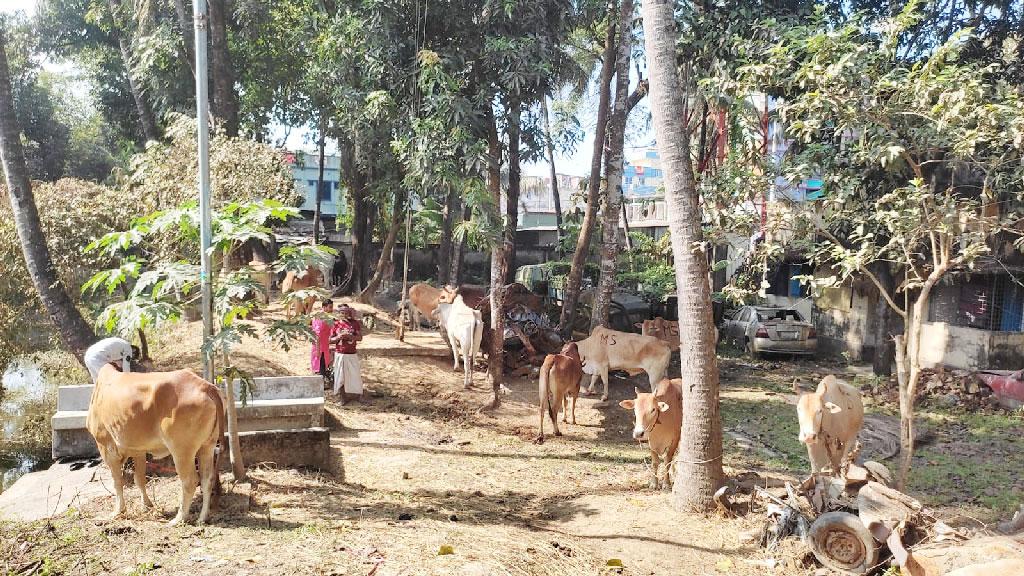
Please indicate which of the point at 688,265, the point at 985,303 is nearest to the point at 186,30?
the point at 688,265

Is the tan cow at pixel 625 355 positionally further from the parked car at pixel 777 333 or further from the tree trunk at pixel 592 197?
the parked car at pixel 777 333

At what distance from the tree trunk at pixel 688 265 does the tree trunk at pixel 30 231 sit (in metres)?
8.99

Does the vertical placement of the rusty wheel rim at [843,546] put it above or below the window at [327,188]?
below

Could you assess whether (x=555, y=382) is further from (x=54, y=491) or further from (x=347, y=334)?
(x=54, y=491)

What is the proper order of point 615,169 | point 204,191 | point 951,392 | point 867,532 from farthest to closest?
point 615,169, point 951,392, point 204,191, point 867,532

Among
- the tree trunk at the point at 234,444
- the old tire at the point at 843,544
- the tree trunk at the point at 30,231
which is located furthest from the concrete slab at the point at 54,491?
the old tire at the point at 843,544

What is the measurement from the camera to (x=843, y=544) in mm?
5809

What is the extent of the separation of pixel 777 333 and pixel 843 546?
13177 mm

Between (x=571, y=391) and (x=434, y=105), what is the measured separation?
5.70 metres

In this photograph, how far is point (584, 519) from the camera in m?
7.31

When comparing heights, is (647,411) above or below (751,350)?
above

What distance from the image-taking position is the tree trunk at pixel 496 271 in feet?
40.3

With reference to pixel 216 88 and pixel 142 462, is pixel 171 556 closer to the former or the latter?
pixel 142 462

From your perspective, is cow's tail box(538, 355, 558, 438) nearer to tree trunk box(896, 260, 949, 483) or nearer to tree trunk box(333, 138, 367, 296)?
tree trunk box(896, 260, 949, 483)
